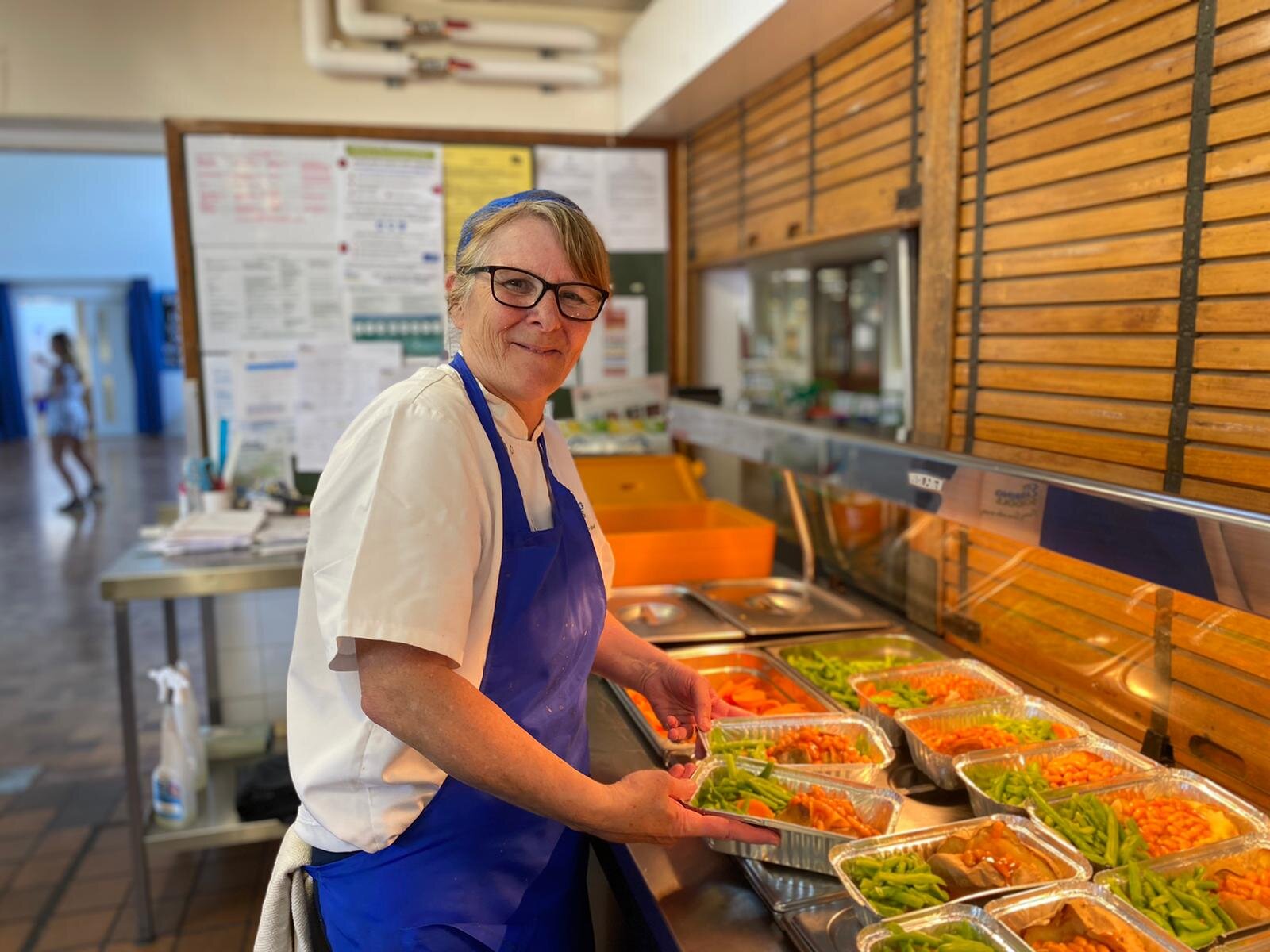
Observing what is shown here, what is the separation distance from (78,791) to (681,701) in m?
3.35

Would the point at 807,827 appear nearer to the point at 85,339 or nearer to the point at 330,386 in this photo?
the point at 330,386

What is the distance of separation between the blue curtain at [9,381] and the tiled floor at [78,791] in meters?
9.96

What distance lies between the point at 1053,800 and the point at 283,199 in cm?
358

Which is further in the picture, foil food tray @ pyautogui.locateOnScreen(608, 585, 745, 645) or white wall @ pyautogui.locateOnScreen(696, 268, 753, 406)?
white wall @ pyautogui.locateOnScreen(696, 268, 753, 406)

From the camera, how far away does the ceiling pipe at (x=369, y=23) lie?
11.6ft

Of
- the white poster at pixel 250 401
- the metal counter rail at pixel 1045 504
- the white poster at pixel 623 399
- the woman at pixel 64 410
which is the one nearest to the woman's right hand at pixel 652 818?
the metal counter rail at pixel 1045 504

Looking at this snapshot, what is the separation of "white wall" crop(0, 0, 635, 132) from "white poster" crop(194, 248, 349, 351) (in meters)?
0.55

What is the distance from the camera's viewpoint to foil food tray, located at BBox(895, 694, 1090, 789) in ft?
5.21

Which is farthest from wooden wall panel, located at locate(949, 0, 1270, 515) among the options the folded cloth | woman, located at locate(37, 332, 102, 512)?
woman, located at locate(37, 332, 102, 512)

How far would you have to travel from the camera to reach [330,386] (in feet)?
13.0

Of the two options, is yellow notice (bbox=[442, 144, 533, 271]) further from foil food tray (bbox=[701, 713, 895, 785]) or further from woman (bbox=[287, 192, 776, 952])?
foil food tray (bbox=[701, 713, 895, 785])

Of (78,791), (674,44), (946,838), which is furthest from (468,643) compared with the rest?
(78,791)

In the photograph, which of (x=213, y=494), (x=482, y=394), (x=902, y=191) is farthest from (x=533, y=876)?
(x=213, y=494)

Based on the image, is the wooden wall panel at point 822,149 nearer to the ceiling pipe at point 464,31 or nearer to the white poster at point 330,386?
the ceiling pipe at point 464,31
